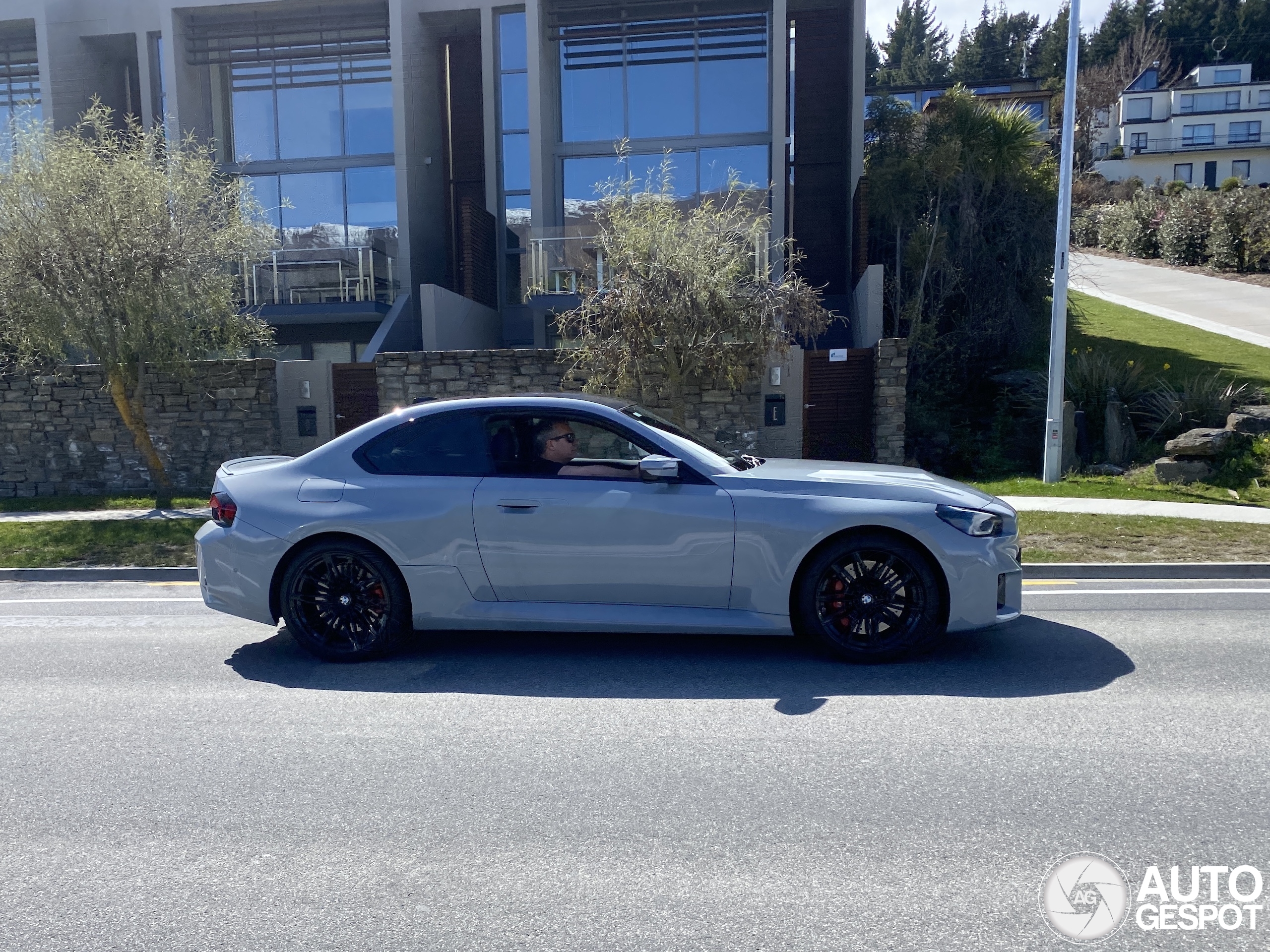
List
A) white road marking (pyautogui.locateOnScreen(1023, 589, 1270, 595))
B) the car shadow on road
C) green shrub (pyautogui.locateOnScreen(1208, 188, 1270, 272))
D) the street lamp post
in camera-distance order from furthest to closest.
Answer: green shrub (pyautogui.locateOnScreen(1208, 188, 1270, 272)) < the street lamp post < white road marking (pyautogui.locateOnScreen(1023, 589, 1270, 595)) < the car shadow on road

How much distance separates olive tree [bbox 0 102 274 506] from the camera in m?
13.1

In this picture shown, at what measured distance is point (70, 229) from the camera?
514 inches

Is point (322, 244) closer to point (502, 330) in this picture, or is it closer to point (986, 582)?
point (502, 330)

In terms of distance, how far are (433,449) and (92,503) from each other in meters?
11.0

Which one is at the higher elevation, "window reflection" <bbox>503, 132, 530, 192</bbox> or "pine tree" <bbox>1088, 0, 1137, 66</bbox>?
"pine tree" <bbox>1088, 0, 1137, 66</bbox>

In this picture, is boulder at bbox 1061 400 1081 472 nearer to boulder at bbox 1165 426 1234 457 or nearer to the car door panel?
boulder at bbox 1165 426 1234 457

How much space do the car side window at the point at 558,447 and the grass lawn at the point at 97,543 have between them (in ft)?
18.3

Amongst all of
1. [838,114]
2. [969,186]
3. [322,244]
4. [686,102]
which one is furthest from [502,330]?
[969,186]

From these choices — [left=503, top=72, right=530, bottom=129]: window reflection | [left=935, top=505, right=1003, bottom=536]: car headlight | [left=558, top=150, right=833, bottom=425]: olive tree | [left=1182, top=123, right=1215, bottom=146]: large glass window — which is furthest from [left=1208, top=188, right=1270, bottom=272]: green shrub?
[left=1182, top=123, right=1215, bottom=146]: large glass window

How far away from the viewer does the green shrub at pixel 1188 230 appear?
32.2 meters

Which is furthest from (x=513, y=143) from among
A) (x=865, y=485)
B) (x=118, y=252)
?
(x=865, y=485)

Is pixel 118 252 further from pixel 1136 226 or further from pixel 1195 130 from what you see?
pixel 1195 130

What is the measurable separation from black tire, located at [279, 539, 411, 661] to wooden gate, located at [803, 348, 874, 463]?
10387 millimetres

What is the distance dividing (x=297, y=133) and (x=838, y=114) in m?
12.1
